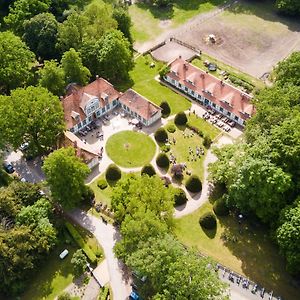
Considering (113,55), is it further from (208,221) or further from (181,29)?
(208,221)

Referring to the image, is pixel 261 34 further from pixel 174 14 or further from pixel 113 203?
pixel 113 203

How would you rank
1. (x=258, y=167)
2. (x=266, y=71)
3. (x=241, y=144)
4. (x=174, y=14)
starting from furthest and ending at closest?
(x=174, y=14), (x=266, y=71), (x=241, y=144), (x=258, y=167)

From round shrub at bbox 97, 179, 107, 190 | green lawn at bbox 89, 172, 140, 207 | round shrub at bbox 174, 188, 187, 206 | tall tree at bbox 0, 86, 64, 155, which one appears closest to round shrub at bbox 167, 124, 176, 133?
green lawn at bbox 89, 172, 140, 207

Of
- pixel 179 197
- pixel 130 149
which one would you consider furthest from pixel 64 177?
pixel 179 197

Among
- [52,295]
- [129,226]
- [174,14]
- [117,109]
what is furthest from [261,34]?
[52,295]

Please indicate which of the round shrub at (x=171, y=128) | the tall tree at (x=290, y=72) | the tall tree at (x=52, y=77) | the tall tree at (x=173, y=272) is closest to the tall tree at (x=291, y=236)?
the tall tree at (x=173, y=272)
